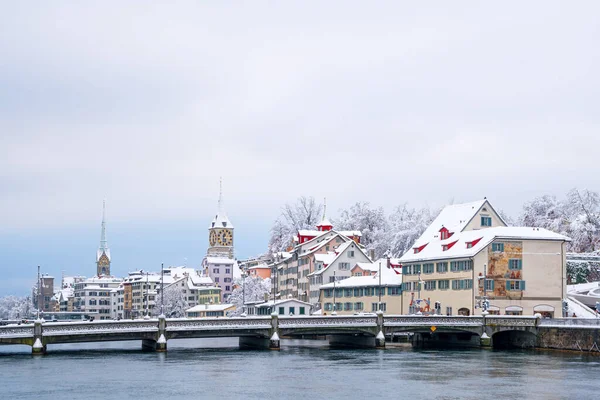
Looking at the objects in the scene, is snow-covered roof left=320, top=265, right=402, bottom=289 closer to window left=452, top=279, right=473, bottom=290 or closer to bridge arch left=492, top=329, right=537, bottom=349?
window left=452, top=279, right=473, bottom=290

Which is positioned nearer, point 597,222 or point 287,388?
point 287,388

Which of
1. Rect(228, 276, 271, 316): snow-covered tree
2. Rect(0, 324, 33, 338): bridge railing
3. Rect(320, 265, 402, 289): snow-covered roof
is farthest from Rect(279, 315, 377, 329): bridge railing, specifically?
Rect(228, 276, 271, 316): snow-covered tree

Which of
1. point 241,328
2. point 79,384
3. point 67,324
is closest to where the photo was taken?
point 79,384

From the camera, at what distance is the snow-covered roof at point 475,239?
107m

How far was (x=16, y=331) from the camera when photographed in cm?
8381

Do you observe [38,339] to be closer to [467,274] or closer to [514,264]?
[467,274]

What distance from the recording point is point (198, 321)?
89000 millimetres

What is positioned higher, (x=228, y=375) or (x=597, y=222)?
(x=597, y=222)

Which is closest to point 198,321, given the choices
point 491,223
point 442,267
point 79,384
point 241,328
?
point 241,328

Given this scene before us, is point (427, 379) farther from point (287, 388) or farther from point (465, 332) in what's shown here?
point (465, 332)

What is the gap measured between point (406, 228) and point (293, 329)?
7950 centimetres

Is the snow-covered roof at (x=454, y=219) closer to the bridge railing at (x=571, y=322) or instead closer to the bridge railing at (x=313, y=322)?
the bridge railing at (x=571, y=322)

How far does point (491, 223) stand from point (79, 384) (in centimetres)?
6706

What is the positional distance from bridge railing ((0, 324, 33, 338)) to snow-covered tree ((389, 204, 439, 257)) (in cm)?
8696
